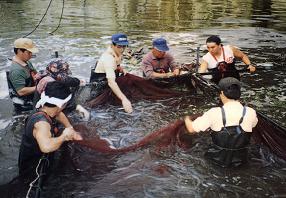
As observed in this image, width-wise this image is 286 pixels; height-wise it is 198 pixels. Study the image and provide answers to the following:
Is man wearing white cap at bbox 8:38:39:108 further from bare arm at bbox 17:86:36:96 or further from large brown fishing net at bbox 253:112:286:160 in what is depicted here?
large brown fishing net at bbox 253:112:286:160

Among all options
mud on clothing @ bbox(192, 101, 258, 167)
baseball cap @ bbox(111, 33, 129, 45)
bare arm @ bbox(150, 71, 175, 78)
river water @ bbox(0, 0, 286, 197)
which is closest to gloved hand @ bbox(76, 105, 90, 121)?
river water @ bbox(0, 0, 286, 197)

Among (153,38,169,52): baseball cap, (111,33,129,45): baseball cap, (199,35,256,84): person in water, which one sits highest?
(111,33,129,45): baseball cap

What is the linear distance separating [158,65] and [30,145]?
15.5 ft

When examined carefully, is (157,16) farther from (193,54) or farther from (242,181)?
(242,181)

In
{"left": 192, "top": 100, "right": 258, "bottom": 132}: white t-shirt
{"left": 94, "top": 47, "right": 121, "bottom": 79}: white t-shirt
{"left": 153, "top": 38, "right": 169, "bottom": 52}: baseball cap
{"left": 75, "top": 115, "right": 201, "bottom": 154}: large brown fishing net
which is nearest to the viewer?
{"left": 192, "top": 100, "right": 258, "bottom": 132}: white t-shirt

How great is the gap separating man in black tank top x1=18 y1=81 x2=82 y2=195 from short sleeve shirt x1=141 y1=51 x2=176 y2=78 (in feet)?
13.6

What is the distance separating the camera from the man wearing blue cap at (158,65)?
854 cm

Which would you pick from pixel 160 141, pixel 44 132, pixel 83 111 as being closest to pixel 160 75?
pixel 83 111

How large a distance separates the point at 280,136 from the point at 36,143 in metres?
3.86

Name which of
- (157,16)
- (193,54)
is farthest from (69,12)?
(193,54)

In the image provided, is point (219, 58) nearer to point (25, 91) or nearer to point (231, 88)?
point (231, 88)

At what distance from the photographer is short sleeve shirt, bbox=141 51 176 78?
8695mm

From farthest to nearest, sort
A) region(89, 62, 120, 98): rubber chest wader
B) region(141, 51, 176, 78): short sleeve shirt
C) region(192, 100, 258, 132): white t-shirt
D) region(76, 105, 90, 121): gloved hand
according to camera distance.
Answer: region(141, 51, 176, 78): short sleeve shirt < region(89, 62, 120, 98): rubber chest wader < region(76, 105, 90, 121): gloved hand < region(192, 100, 258, 132): white t-shirt

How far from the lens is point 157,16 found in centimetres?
2659
